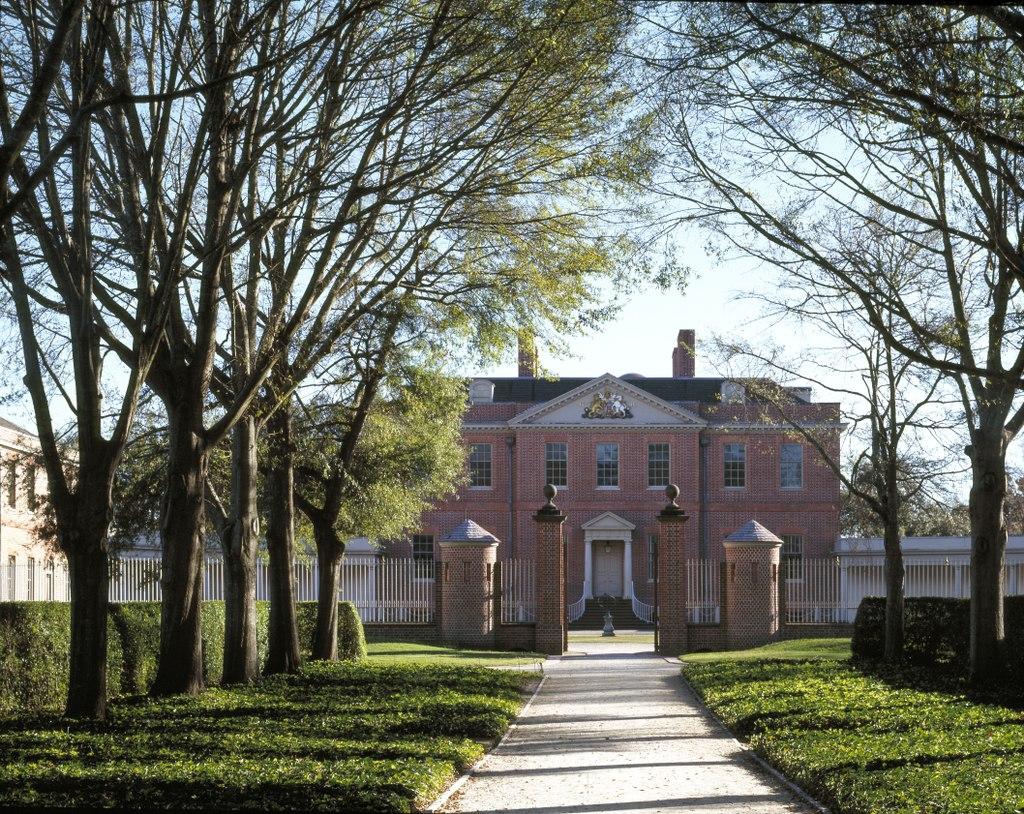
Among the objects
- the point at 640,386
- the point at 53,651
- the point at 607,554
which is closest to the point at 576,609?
the point at 607,554

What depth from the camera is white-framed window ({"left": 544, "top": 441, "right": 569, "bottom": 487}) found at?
52844 mm

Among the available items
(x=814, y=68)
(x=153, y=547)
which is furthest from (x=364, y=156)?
(x=153, y=547)

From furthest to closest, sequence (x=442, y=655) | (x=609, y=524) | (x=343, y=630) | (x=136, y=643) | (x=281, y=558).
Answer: (x=609, y=524) < (x=442, y=655) < (x=343, y=630) < (x=281, y=558) < (x=136, y=643)

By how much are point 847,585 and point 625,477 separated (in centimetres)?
1944

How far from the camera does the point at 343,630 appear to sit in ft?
86.7

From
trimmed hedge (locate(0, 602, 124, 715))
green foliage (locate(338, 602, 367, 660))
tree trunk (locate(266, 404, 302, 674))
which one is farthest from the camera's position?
green foliage (locate(338, 602, 367, 660))

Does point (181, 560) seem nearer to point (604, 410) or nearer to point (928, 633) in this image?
point (928, 633)

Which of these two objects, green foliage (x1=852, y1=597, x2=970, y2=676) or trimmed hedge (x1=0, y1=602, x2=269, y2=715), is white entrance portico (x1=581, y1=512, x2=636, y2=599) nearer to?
green foliage (x1=852, y1=597, x2=970, y2=676)

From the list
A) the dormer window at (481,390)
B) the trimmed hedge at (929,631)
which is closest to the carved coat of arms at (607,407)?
the dormer window at (481,390)

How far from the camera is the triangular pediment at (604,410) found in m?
52.4

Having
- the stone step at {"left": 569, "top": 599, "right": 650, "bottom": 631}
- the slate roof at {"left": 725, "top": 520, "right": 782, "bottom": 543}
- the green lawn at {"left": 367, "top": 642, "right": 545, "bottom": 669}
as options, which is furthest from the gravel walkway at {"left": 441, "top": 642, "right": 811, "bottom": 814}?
the stone step at {"left": 569, "top": 599, "right": 650, "bottom": 631}

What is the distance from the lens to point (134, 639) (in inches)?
692

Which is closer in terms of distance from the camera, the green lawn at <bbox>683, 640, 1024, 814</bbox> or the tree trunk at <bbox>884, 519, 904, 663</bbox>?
the green lawn at <bbox>683, 640, 1024, 814</bbox>

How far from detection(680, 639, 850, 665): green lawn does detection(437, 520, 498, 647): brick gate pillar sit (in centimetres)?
464
